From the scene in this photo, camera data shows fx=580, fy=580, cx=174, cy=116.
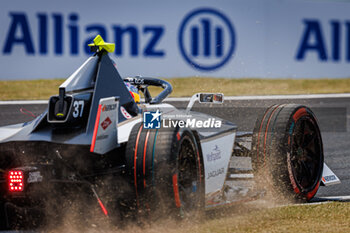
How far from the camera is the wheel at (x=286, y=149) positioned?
17.0 ft

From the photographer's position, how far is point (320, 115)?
12.5 m

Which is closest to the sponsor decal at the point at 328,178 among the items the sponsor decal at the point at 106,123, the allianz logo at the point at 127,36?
the sponsor decal at the point at 106,123

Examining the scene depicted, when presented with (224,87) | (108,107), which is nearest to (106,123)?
(108,107)

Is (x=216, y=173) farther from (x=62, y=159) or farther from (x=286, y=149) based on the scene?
(x=62, y=159)

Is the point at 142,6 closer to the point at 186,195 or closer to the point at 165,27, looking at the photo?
the point at 165,27

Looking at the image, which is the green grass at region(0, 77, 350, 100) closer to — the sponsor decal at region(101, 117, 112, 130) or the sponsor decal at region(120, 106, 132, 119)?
the sponsor decal at region(120, 106, 132, 119)

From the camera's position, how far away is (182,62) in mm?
15258

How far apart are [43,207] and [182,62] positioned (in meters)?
11.3

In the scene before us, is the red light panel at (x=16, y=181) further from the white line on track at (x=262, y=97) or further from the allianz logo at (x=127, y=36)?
the allianz logo at (x=127, y=36)

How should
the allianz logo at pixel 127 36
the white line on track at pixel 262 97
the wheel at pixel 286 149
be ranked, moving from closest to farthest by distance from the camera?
the wheel at pixel 286 149
the white line on track at pixel 262 97
the allianz logo at pixel 127 36

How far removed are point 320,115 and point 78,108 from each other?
29.9 feet

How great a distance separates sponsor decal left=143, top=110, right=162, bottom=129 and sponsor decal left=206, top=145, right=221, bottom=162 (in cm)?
69

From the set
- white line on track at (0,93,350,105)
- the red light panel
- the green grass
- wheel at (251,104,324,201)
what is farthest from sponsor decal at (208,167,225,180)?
the green grass

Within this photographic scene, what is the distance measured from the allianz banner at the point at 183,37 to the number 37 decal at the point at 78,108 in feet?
33.0
